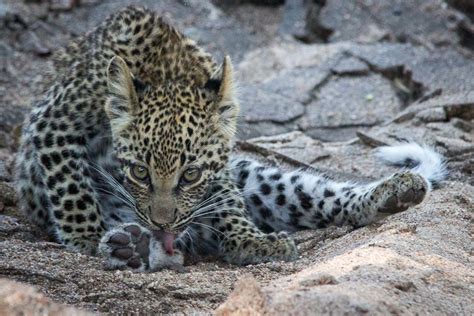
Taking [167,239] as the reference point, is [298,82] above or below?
above

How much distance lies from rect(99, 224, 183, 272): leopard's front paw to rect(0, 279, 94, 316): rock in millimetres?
2166

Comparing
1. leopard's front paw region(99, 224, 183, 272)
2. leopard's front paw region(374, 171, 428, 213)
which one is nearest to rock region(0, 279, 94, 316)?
leopard's front paw region(99, 224, 183, 272)

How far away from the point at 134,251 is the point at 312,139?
4.07 m

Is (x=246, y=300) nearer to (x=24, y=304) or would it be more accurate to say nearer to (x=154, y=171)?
(x=24, y=304)

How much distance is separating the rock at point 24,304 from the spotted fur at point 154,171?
2179mm

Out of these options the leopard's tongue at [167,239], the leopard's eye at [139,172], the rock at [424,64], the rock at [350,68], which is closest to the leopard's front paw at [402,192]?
the leopard's tongue at [167,239]

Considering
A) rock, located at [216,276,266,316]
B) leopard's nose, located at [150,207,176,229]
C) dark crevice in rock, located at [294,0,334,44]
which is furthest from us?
dark crevice in rock, located at [294,0,334,44]

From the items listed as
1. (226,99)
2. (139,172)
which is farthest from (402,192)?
(139,172)

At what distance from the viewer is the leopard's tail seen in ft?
24.6

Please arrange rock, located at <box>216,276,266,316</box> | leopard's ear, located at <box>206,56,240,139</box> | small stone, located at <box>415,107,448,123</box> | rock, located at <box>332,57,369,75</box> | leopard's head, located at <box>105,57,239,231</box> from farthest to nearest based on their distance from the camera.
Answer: rock, located at <box>332,57,369,75</box>, small stone, located at <box>415,107,448,123</box>, leopard's ear, located at <box>206,56,240,139</box>, leopard's head, located at <box>105,57,239,231</box>, rock, located at <box>216,276,266,316</box>

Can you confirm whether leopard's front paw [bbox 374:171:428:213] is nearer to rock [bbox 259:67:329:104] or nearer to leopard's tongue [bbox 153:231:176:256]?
leopard's tongue [bbox 153:231:176:256]

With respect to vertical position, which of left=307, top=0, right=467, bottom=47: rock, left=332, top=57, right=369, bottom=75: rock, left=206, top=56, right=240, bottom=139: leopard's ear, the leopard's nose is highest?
left=307, top=0, right=467, bottom=47: rock

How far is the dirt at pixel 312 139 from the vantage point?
4609 mm

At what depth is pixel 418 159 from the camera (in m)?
7.85
